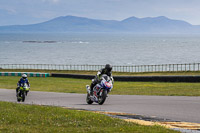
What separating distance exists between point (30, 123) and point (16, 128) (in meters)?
1.25

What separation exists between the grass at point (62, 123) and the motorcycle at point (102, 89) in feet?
11.2

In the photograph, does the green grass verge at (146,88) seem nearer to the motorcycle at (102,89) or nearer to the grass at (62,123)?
the motorcycle at (102,89)

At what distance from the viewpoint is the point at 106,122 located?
11.4 meters

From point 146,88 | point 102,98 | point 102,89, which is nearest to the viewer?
point 102,89

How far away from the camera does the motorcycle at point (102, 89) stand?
16547mm

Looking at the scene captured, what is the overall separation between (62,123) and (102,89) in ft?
19.6

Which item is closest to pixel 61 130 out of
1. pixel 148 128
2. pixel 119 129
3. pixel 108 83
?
pixel 119 129

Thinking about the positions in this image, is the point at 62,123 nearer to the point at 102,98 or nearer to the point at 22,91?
the point at 102,98

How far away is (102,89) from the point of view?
1698cm

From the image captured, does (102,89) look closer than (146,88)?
Yes

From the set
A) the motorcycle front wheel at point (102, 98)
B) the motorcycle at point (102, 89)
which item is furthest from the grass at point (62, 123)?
the motorcycle front wheel at point (102, 98)

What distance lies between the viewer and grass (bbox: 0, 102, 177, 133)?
383 inches

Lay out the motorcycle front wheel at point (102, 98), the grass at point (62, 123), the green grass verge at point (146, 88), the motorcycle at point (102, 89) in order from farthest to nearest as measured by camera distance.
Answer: the green grass verge at point (146, 88)
the motorcycle front wheel at point (102, 98)
the motorcycle at point (102, 89)
the grass at point (62, 123)

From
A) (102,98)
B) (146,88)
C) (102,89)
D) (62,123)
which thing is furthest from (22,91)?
(146,88)
